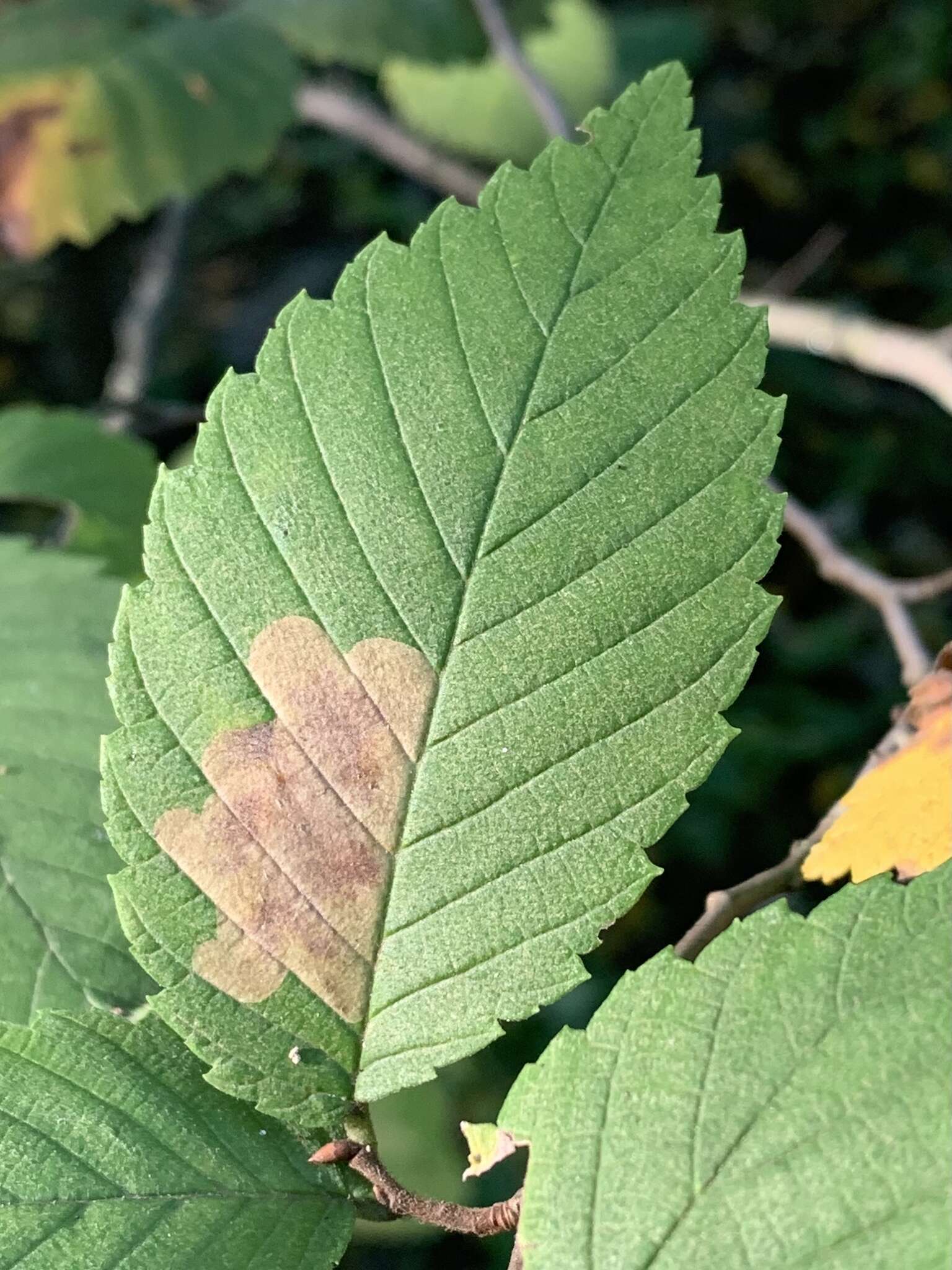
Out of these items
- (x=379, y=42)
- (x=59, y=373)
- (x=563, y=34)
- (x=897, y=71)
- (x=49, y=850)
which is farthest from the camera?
(x=897, y=71)

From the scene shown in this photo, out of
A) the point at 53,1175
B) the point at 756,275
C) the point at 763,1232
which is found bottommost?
the point at 756,275

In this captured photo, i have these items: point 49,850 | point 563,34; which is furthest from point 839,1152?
point 563,34

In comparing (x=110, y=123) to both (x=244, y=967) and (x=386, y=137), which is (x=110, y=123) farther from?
(x=244, y=967)

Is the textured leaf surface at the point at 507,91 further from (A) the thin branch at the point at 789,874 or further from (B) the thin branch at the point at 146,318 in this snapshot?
(A) the thin branch at the point at 789,874

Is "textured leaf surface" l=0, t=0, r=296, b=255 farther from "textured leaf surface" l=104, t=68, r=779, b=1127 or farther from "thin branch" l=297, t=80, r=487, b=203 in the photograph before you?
"textured leaf surface" l=104, t=68, r=779, b=1127

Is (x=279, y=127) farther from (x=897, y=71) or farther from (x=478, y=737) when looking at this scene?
(x=897, y=71)

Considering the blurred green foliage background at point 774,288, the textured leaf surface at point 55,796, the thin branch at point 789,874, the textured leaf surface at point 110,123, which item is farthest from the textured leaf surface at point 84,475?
the blurred green foliage background at point 774,288

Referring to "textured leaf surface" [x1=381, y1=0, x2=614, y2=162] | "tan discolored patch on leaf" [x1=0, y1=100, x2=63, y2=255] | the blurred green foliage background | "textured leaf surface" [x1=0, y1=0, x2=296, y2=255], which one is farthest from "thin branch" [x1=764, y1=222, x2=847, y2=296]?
"tan discolored patch on leaf" [x1=0, y1=100, x2=63, y2=255]
